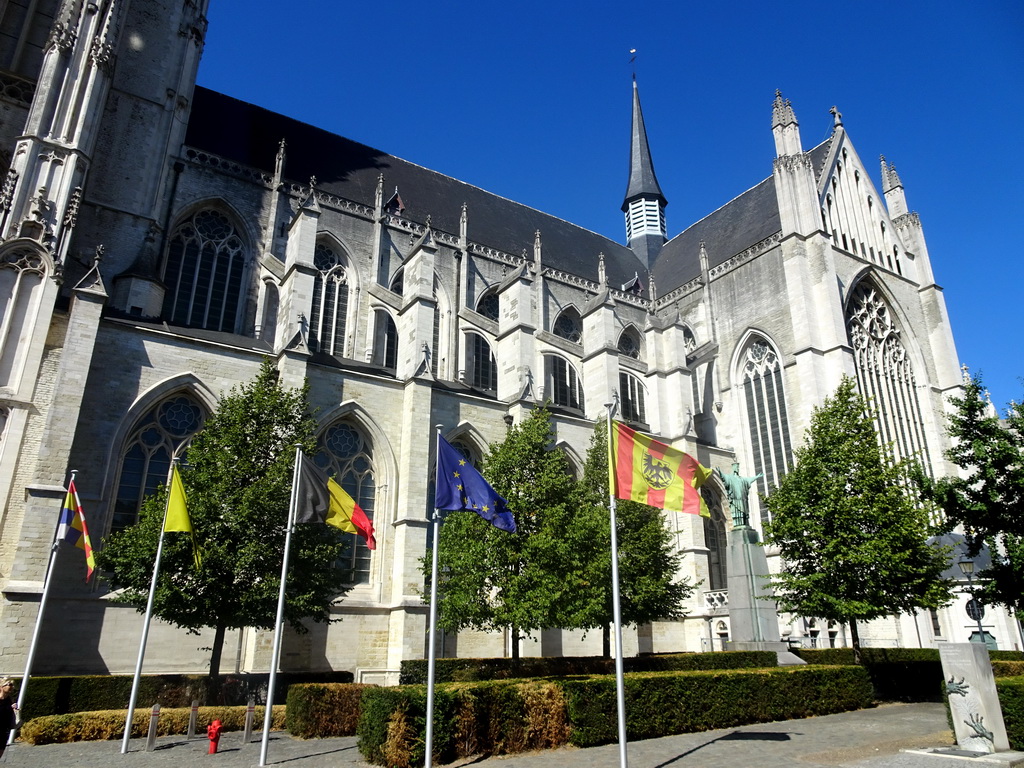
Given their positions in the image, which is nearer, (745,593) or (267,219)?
(745,593)

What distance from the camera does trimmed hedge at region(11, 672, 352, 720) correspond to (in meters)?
13.2

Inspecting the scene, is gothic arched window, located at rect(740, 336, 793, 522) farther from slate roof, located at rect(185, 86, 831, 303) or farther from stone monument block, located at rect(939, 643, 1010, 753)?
stone monument block, located at rect(939, 643, 1010, 753)

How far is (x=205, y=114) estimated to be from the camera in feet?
96.6

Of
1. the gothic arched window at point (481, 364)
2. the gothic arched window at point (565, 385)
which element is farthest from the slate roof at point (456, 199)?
the gothic arched window at point (565, 385)

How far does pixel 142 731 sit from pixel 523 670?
8.12m

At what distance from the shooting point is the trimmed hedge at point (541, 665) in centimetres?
1638

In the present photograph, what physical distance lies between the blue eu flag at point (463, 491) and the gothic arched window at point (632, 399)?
19933 millimetres

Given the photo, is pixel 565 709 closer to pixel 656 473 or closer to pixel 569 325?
pixel 656 473

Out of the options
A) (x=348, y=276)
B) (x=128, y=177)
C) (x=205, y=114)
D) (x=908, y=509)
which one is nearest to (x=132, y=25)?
(x=205, y=114)

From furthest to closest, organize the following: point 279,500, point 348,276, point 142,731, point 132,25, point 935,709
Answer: point 348,276 < point 132,25 < point 279,500 < point 935,709 < point 142,731

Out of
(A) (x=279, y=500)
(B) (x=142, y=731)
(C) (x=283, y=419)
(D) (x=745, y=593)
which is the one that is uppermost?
(C) (x=283, y=419)

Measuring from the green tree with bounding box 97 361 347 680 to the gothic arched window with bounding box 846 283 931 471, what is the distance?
23.4 metres

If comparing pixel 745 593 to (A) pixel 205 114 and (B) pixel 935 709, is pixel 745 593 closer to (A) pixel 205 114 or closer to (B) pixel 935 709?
(B) pixel 935 709

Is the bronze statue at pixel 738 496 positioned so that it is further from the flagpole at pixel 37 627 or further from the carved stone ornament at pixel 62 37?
the carved stone ornament at pixel 62 37
